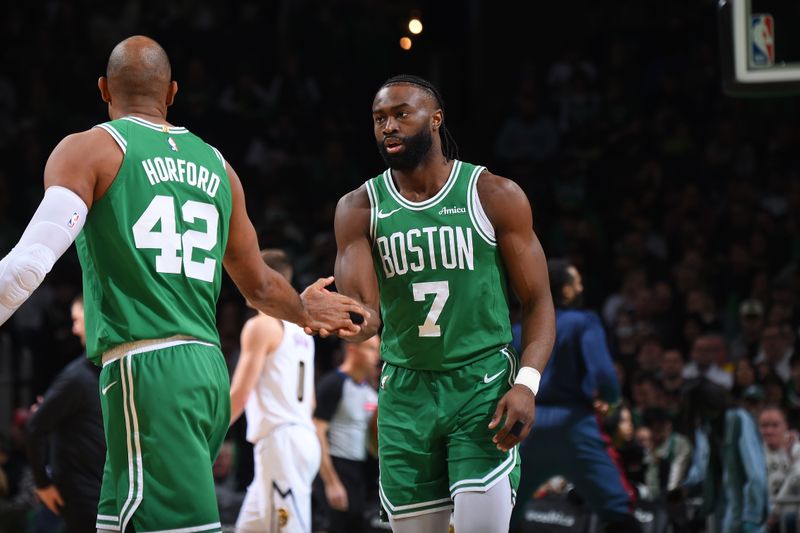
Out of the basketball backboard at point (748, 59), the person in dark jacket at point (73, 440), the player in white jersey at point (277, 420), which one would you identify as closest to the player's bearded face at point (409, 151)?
the basketball backboard at point (748, 59)

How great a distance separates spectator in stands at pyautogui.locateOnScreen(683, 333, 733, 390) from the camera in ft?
36.5

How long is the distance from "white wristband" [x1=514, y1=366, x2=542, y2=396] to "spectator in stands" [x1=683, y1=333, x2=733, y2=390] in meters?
6.41

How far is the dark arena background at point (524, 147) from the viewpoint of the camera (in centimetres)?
1130

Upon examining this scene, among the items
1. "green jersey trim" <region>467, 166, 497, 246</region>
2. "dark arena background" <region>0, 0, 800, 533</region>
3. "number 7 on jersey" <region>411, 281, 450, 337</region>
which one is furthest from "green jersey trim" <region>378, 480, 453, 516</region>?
"dark arena background" <region>0, 0, 800, 533</region>

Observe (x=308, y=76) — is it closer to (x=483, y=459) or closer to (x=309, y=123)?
(x=309, y=123)

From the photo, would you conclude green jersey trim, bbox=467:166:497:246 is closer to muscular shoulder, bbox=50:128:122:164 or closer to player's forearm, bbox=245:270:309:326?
player's forearm, bbox=245:270:309:326

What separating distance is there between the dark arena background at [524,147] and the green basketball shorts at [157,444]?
19.3 ft

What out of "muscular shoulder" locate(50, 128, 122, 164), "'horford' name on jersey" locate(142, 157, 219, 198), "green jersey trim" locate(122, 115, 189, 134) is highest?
"green jersey trim" locate(122, 115, 189, 134)

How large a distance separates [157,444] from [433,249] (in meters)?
1.43

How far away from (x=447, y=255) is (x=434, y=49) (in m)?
9.94

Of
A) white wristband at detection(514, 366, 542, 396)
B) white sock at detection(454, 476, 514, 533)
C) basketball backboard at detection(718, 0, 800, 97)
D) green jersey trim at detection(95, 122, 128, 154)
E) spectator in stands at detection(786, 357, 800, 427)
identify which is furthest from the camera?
spectator in stands at detection(786, 357, 800, 427)

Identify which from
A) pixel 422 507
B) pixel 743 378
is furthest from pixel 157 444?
pixel 743 378

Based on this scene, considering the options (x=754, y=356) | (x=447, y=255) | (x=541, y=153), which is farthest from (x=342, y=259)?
(x=541, y=153)

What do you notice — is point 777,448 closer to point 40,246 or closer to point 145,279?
point 145,279
